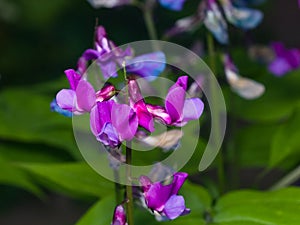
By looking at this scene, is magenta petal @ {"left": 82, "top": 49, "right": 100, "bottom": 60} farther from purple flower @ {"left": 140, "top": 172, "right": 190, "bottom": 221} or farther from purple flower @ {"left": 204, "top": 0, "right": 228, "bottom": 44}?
purple flower @ {"left": 204, "top": 0, "right": 228, "bottom": 44}

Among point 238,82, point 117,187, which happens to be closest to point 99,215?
point 117,187

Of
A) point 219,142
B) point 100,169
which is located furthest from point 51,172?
point 219,142

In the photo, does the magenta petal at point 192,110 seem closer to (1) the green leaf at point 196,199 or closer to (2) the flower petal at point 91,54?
(2) the flower petal at point 91,54

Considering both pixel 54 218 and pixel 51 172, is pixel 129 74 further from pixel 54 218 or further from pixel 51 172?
pixel 54 218

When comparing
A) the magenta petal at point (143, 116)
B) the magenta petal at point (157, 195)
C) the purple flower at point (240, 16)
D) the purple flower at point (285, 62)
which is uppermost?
the magenta petal at point (143, 116)

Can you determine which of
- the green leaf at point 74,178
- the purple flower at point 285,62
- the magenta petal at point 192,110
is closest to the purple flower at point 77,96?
the magenta petal at point 192,110
